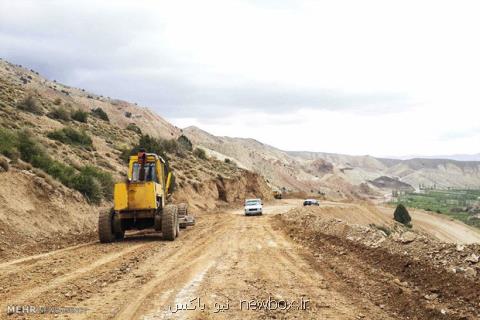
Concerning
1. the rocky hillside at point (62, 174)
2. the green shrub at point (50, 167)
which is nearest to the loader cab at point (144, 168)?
the rocky hillside at point (62, 174)

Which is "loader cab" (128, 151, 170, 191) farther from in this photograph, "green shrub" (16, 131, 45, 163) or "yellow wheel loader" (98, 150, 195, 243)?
"green shrub" (16, 131, 45, 163)

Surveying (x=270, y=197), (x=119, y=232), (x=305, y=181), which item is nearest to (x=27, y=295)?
(x=119, y=232)

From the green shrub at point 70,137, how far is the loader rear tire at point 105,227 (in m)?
17.6

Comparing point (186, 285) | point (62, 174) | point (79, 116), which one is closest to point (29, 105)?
point (79, 116)

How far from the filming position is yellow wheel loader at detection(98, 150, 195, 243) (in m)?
18.2

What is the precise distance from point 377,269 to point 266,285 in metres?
3.02

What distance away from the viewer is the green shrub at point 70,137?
3361cm

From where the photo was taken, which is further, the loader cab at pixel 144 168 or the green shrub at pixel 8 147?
the green shrub at pixel 8 147

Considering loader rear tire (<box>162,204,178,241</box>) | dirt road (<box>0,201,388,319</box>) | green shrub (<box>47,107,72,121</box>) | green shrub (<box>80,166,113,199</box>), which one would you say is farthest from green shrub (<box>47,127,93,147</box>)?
dirt road (<box>0,201,388,319</box>)

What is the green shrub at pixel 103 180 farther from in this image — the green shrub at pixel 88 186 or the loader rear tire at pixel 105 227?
the loader rear tire at pixel 105 227

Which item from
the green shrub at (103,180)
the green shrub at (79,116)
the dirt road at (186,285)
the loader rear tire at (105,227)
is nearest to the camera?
the dirt road at (186,285)

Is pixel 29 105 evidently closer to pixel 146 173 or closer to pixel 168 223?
pixel 146 173

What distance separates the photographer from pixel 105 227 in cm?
1783

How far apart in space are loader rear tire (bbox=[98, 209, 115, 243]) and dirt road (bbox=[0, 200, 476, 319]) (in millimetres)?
2100
